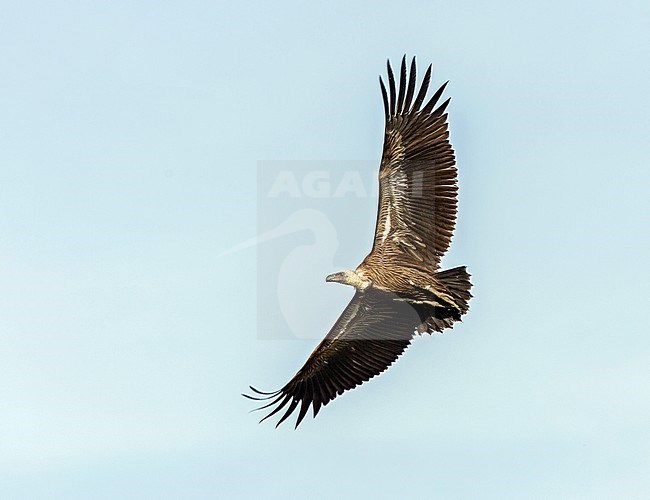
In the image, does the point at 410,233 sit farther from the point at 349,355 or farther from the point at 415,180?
the point at 349,355

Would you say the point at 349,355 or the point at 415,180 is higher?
the point at 415,180

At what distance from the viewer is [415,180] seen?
23.4 metres

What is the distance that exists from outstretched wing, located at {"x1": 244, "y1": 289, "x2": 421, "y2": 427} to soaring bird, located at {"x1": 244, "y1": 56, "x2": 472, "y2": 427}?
0.13 feet

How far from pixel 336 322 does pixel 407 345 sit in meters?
1.68

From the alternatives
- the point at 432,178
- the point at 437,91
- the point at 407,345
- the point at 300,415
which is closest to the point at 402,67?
the point at 437,91

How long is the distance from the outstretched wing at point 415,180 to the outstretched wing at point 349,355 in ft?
4.27

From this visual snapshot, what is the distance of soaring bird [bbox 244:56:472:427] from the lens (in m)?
22.8

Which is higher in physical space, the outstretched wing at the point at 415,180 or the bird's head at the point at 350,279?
the outstretched wing at the point at 415,180

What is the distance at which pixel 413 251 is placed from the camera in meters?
23.7

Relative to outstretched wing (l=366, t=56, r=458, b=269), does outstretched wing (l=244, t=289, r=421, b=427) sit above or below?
below

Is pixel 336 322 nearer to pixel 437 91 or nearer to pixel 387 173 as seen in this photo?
pixel 387 173

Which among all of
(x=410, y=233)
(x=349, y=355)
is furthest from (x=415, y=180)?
(x=349, y=355)

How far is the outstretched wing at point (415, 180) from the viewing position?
2331 centimetres

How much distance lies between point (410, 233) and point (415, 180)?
43.2 inches
